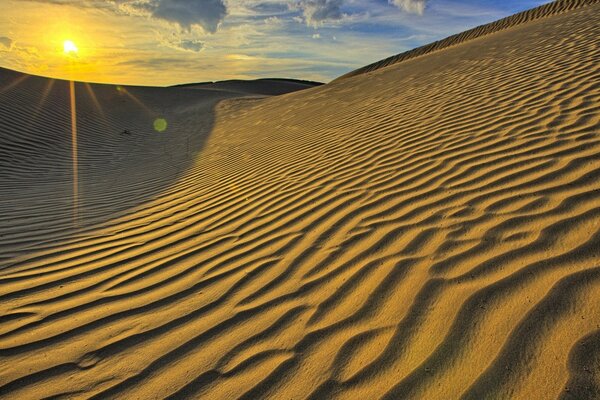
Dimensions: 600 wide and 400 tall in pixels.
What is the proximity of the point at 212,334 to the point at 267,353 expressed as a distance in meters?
0.37

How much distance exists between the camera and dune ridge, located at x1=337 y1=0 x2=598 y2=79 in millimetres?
22189

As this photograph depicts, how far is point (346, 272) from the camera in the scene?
98.9 inches

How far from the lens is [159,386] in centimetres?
187

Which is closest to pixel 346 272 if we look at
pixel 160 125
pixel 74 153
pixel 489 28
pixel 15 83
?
pixel 74 153

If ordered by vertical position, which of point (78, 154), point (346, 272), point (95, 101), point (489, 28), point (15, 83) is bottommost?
point (346, 272)

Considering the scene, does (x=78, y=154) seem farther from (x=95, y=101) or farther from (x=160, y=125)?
(x=95, y=101)

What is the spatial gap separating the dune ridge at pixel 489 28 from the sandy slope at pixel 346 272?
1899cm

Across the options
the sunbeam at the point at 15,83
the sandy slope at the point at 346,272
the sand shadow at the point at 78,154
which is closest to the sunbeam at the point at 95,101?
the sand shadow at the point at 78,154

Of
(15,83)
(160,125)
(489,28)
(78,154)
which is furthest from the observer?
(489,28)

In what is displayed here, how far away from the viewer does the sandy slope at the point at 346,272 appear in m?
1.76

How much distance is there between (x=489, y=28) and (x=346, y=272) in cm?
2839

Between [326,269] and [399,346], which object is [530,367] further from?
[326,269]

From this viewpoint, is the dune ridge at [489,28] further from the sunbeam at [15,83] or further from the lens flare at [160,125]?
the sunbeam at [15,83]

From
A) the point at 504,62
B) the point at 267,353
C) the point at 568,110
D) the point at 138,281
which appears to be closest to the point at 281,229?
the point at 138,281
